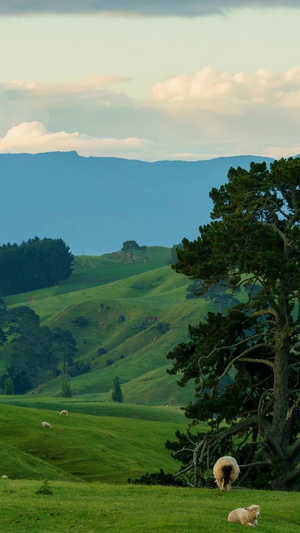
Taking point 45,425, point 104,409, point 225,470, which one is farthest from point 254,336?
point 104,409

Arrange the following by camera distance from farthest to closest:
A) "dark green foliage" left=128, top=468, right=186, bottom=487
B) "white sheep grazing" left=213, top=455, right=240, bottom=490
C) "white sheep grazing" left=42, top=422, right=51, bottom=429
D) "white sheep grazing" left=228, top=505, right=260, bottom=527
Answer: "white sheep grazing" left=42, top=422, right=51, bottom=429 < "dark green foliage" left=128, top=468, right=186, bottom=487 < "white sheep grazing" left=213, top=455, right=240, bottom=490 < "white sheep grazing" left=228, top=505, right=260, bottom=527

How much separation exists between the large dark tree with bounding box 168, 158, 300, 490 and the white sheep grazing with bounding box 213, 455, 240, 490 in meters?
7.52

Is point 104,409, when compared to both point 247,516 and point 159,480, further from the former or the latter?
point 247,516

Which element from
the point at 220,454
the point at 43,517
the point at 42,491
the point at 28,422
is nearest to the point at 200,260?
the point at 220,454

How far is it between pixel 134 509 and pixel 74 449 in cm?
4416

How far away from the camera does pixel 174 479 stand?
48.9 m

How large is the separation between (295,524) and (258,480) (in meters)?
13.0

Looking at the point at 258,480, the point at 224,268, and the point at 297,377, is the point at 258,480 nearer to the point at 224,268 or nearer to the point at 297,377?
the point at 297,377

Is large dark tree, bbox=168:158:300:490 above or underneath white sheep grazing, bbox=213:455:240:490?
above

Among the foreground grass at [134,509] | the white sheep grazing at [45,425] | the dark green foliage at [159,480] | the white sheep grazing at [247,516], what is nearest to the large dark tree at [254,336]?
the dark green foliage at [159,480]

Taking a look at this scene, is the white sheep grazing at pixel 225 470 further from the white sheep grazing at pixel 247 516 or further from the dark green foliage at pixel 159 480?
the white sheep grazing at pixel 247 516

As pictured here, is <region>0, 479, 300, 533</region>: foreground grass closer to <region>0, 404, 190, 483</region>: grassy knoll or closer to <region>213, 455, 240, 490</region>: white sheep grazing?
<region>213, 455, 240, 490</region>: white sheep grazing

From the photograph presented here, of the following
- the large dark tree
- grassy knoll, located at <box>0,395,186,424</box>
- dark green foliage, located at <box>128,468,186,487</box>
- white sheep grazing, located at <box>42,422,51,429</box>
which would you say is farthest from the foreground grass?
grassy knoll, located at <box>0,395,186,424</box>

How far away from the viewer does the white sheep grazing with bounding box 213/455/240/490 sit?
4000 centimetres
